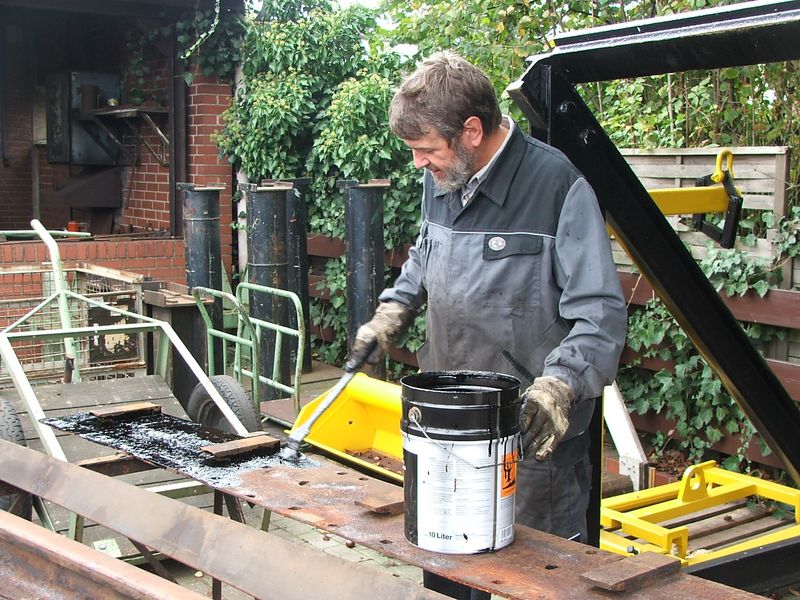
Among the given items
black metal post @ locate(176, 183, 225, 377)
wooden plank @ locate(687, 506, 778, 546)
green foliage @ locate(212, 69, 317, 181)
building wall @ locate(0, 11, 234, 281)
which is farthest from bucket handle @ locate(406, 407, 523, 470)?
building wall @ locate(0, 11, 234, 281)

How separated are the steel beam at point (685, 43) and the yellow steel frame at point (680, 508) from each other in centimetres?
179

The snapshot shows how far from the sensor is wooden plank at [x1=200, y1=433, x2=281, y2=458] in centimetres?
303

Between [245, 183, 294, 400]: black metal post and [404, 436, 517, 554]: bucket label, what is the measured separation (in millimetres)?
5340

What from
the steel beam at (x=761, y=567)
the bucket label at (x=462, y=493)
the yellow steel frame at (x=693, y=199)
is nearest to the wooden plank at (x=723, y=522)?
the steel beam at (x=761, y=567)

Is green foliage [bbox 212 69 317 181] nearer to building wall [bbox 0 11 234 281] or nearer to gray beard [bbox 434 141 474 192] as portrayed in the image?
building wall [bbox 0 11 234 281]

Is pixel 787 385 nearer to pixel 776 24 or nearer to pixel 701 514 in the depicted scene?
pixel 701 514

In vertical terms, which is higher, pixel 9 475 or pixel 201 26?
pixel 201 26

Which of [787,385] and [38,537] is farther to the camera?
[787,385]

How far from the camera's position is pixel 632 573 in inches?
81.5

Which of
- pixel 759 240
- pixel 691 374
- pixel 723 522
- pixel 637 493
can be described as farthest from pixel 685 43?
pixel 691 374

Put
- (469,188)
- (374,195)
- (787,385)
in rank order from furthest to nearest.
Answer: (374,195)
(787,385)
(469,188)

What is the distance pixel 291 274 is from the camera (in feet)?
26.0

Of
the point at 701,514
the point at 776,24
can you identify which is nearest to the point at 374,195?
the point at 701,514

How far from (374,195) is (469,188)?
14.8ft
